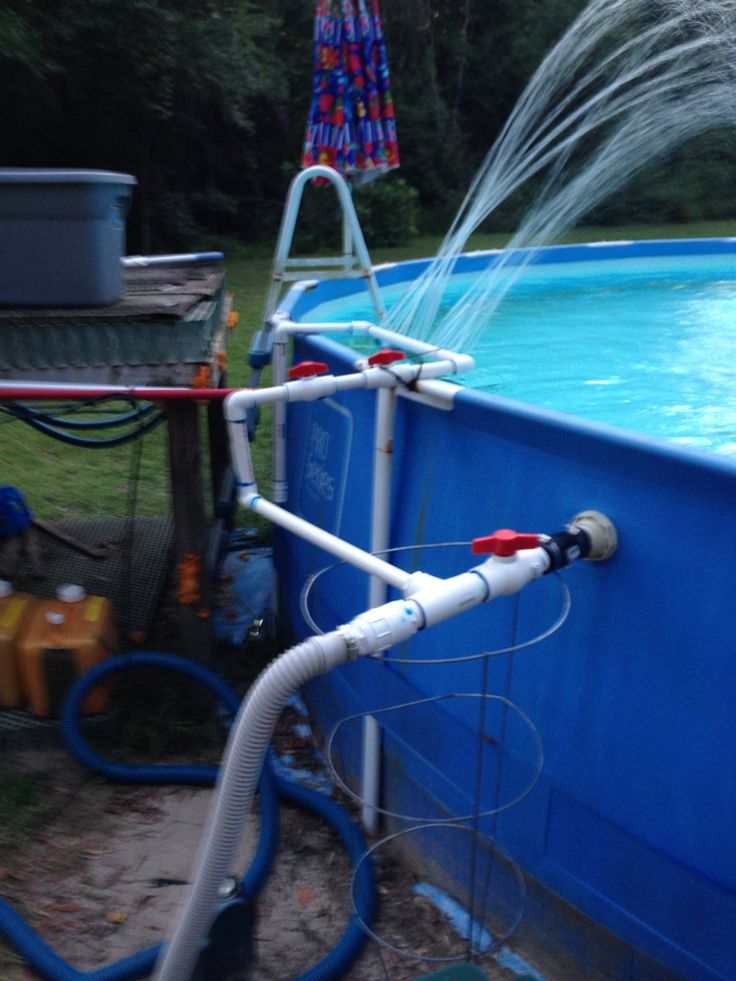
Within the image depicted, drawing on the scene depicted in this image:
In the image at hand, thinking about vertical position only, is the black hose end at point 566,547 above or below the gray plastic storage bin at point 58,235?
below

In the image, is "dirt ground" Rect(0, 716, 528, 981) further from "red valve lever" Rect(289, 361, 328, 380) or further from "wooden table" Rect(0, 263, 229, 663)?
"red valve lever" Rect(289, 361, 328, 380)

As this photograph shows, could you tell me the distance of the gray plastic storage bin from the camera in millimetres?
2803

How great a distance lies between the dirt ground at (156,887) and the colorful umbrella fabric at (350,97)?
3835mm

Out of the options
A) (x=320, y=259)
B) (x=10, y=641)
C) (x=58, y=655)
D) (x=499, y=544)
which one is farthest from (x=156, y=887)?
(x=320, y=259)

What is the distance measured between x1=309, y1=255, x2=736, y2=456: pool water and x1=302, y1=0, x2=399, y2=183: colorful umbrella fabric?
84 centimetres

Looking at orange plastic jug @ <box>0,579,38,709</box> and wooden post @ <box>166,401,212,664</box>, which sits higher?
wooden post @ <box>166,401,212,664</box>

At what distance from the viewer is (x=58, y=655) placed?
3.30 meters

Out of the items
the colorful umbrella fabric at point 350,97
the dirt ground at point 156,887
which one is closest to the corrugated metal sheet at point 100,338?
the dirt ground at point 156,887

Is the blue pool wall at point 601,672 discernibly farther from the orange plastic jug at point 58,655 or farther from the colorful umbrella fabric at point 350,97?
the colorful umbrella fabric at point 350,97

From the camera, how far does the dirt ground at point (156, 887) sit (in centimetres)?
246

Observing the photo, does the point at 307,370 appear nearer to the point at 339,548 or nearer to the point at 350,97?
the point at 339,548

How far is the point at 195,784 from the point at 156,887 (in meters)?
0.43

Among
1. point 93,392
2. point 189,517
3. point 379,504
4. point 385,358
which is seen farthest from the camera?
point 189,517

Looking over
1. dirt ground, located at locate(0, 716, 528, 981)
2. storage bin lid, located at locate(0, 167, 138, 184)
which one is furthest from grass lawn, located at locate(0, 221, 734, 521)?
dirt ground, located at locate(0, 716, 528, 981)
